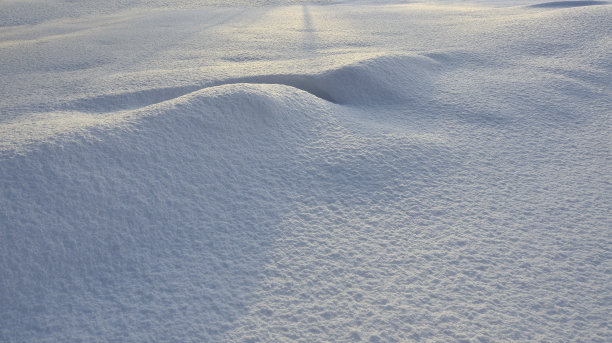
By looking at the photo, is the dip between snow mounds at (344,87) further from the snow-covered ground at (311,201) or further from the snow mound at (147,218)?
the snow mound at (147,218)

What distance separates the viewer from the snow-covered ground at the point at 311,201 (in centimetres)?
77

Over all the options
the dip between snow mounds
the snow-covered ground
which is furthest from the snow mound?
the dip between snow mounds

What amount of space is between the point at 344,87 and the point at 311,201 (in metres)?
0.65

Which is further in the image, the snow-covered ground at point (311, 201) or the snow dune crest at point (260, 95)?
the snow dune crest at point (260, 95)

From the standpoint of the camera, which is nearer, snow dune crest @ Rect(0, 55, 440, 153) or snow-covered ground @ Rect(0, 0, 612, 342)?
snow-covered ground @ Rect(0, 0, 612, 342)

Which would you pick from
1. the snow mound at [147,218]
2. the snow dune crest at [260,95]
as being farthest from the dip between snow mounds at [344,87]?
the snow mound at [147,218]

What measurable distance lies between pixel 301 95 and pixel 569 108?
0.91 m

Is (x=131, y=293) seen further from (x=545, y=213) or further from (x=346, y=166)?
(x=545, y=213)

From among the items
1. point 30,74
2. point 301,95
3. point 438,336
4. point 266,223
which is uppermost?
point 30,74

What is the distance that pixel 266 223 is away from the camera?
3.16ft

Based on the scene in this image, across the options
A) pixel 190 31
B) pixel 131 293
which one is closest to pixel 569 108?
pixel 131 293

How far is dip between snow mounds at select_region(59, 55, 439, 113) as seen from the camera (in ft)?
4.75

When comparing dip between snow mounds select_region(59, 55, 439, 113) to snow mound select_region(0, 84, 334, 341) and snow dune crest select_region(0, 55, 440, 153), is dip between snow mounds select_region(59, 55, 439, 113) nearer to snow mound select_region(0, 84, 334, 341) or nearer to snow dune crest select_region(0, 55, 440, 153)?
snow dune crest select_region(0, 55, 440, 153)

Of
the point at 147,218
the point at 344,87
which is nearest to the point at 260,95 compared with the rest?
the point at 344,87
